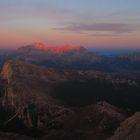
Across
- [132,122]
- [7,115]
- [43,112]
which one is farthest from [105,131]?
[7,115]

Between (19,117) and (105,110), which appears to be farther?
(19,117)

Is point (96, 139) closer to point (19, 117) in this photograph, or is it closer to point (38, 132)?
point (38, 132)

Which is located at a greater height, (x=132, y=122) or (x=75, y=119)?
(x=132, y=122)

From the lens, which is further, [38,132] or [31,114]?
[31,114]

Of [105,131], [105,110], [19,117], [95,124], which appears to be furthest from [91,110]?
[19,117]

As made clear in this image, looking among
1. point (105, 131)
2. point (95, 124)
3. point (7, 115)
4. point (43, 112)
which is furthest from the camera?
point (7, 115)

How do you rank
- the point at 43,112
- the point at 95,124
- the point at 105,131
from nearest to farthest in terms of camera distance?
1. the point at 105,131
2. the point at 95,124
3. the point at 43,112

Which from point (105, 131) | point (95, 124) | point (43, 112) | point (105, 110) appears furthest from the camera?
point (43, 112)

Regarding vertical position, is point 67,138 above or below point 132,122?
Answer: below

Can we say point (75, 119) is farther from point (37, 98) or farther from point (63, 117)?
point (37, 98)
